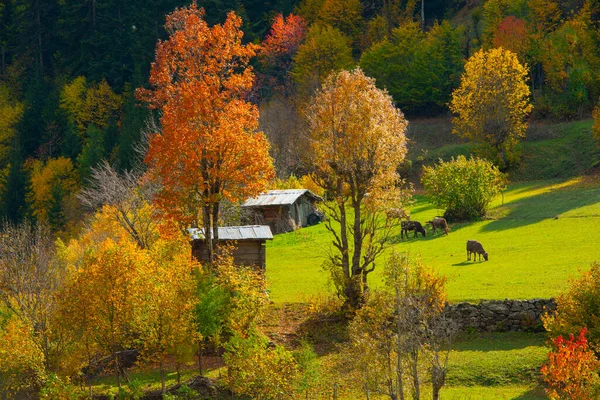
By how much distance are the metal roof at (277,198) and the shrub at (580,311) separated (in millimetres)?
31901

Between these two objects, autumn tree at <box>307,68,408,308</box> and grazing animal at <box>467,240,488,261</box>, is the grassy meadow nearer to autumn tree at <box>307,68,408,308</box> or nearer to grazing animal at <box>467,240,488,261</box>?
grazing animal at <box>467,240,488,261</box>

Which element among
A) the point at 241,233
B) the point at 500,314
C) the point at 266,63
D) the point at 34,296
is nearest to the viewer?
the point at 500,314

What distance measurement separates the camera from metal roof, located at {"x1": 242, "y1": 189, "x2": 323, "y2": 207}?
5875 centimetres

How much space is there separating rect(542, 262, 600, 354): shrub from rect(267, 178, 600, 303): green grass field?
12.7 ft

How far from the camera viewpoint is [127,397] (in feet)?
95.1

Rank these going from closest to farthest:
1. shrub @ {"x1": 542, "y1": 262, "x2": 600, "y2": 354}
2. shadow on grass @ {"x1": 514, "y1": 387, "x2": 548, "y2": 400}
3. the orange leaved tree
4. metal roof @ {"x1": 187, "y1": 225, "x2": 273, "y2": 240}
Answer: shadow on grass @ {"x1": 514, "y1": 387, "x2": 548, "y2": 400} → shrub @ {"x1": 542, "y1": 262, "x2": 600, "y2": 354} → the orange leaved tree → metal roof @ {"x1": 187, "y1": 225, "x2": 273, "y2": 240}

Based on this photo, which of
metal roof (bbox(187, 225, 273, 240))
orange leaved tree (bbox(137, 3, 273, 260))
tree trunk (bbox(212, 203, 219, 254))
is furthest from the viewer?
metal roof (bbox(187, 225, 273, 240))

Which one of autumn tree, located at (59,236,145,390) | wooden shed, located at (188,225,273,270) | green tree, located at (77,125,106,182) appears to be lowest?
autumn tree, located at (59,236,145,390)

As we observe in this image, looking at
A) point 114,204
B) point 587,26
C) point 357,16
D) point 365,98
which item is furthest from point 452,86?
point 365,98

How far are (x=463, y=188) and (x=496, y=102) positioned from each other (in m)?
19.0

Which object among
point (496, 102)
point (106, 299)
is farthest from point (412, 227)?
point (496, 102)

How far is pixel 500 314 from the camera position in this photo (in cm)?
3175

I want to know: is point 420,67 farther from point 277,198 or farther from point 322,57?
point 277,198

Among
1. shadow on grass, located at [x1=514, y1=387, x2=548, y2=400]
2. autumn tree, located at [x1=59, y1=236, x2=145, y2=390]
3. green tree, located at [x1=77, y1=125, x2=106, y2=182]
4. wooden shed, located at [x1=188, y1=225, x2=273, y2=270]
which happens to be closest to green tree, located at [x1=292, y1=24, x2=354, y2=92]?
green tree, located at [x1=77, y1=125, x2=106, y2=182]
